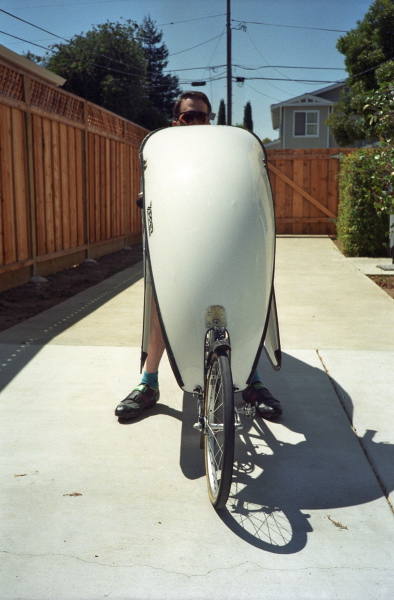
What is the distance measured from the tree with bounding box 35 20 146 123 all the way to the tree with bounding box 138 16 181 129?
16.0 feet

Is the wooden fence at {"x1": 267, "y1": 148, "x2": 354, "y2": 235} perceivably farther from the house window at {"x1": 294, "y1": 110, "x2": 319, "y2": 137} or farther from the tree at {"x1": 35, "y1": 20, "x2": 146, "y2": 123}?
the house window at {"x1": 294, "y1": 110, "x2": 319, "y2": 137}

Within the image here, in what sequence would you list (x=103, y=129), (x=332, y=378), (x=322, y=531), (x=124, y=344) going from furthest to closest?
(x=103, y=129) → (x=124, y=344) → (x=332, y=378) → (x=322, y=531)

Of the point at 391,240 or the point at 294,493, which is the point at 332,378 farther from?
the point at 391,240

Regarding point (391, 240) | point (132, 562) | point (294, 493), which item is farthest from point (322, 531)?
point (391, 240)

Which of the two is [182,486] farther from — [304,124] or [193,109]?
[304,124]

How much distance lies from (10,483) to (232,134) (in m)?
1.92

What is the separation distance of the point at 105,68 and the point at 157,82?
18701 mm

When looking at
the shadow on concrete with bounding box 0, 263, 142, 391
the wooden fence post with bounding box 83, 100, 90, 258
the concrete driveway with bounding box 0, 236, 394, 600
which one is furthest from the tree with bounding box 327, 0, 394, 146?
the concrete driveway with bounding box 0, 236, 394, 600

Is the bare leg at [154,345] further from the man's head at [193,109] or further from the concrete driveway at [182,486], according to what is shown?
the man's head at [193,109]

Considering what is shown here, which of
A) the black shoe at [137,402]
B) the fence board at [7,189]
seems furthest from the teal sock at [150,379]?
the fence board at [7,189]

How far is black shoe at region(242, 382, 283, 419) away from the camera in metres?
3.64

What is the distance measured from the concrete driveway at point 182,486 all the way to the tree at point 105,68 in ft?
92.7

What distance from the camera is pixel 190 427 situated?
3.57 meters

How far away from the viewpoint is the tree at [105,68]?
31.0m
